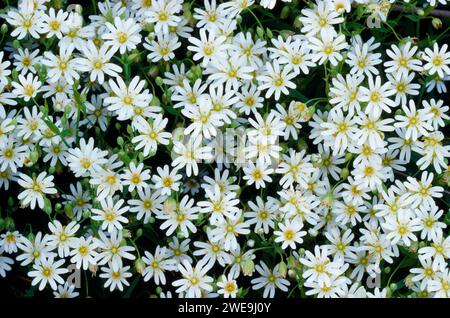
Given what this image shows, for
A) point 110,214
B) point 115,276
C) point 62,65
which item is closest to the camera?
point 110,214

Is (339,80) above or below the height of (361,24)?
below

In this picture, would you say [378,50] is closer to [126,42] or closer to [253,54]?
[253,54]

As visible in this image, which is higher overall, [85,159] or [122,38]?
[122,38]

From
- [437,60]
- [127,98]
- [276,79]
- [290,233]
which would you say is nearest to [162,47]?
[127,98]

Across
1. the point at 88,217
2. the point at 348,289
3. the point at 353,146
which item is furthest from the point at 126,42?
the point at 348,289

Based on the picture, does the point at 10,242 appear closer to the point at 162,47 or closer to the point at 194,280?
the point at 194,280

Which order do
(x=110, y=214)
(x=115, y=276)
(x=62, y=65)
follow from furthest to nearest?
(x=62, y=65), (x=115, y=276), (x=110, y=214)

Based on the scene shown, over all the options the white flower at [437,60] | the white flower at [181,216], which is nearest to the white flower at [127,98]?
the white flower at [181,216]

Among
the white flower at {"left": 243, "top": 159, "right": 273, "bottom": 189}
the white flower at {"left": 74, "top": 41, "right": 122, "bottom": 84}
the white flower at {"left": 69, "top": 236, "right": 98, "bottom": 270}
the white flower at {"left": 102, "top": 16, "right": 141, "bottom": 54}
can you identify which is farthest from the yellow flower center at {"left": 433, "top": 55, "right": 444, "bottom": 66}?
the white flower at {"left": 69, "top": 236, "right": 98, "bottom": 270}

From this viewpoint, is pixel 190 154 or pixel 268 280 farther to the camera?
pixel 268 280

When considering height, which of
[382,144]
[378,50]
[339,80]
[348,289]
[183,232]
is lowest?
[348,289]
